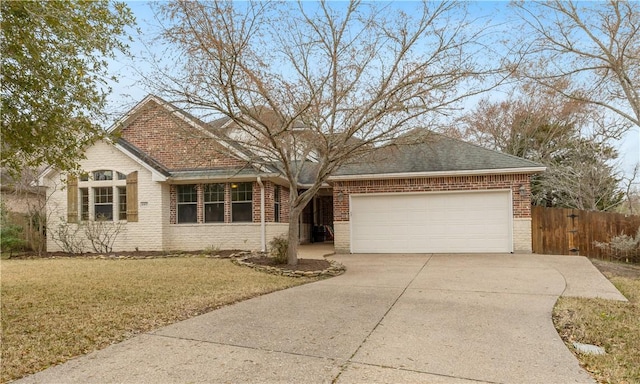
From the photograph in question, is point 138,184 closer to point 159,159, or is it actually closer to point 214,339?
point 159,159

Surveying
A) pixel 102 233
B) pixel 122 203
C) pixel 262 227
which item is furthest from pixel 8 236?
pixel 262 227

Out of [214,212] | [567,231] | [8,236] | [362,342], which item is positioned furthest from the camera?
[214,212]

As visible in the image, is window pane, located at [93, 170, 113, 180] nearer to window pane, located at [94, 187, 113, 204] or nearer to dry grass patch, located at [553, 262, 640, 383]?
window pane, located at [94, 187, 113, 204]

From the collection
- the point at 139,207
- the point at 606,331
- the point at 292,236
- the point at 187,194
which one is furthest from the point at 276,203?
the point at 606,331

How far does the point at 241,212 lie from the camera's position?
14547 mm

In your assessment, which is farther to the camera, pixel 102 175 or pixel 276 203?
pixel 276 203

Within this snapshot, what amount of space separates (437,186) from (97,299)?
10076 millimetres

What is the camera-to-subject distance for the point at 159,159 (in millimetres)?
15188

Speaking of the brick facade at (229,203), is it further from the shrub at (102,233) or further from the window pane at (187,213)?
the shrub at (102,233)

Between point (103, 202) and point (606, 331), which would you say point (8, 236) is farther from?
point (606, 331)

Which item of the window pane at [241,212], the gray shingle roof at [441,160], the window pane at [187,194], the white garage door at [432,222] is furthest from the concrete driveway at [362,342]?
the window pane at [187,194]

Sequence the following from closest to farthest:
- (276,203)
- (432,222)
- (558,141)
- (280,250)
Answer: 1. (280,250)
2. (432,222)
3. (276,203)
4. (558,141)

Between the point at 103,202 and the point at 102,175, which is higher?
the point at 102,175

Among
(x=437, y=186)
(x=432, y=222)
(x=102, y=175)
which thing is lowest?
(x=432, y=222)
